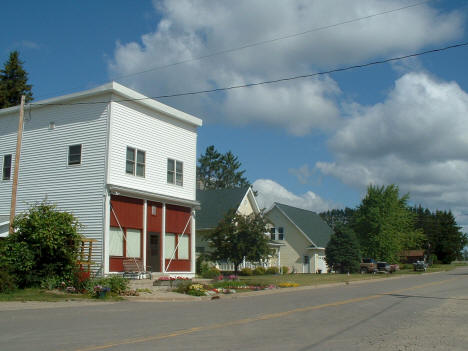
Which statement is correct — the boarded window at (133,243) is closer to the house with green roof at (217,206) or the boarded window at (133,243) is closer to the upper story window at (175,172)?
the upper story window at (175,172)

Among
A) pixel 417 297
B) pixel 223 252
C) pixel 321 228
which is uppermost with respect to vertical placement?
pixel 321 228

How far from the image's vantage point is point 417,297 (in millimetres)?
19969

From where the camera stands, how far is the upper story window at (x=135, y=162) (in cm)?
2683

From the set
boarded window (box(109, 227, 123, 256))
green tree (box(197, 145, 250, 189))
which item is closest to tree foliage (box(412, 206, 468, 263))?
green tree (box(197, 145, 250, 189))

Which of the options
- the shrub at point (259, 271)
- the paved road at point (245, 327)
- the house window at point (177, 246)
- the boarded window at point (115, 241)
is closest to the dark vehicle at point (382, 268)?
the shrub at point (259, 271)

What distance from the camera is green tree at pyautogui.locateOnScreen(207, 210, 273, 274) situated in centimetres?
2952

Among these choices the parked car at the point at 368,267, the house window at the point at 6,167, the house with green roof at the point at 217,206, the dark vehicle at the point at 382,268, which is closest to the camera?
the house window at the point at 6,167

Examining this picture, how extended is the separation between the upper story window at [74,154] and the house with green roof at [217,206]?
18.0 meters

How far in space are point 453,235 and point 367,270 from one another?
51.3 metres

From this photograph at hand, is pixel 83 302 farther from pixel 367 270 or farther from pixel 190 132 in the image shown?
pixel 367 270

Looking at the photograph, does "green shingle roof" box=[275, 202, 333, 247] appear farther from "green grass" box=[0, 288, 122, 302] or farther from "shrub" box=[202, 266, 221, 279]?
"green grass" box=[0, 288, 122, 302]

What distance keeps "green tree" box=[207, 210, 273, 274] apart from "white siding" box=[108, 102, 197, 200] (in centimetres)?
303

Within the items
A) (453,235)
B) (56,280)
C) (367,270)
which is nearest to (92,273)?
(56,280)

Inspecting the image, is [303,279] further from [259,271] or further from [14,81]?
[14,81]
